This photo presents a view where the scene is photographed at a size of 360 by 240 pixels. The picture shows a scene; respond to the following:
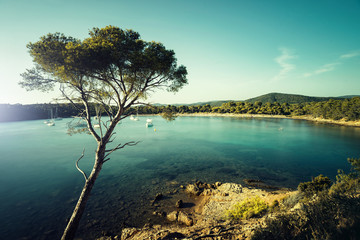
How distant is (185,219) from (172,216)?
1.02 m

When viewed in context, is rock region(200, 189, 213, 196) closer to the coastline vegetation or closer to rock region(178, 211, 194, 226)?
rock region(178, 211, 194, 226)

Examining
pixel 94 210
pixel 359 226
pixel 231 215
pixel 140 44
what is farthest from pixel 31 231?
pixel 359 226

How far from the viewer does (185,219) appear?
31.8 ft

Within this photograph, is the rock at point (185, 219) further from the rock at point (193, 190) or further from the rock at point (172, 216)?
the rock at point (193, 190)

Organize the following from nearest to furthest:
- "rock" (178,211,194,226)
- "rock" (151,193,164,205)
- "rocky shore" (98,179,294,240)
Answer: "rocky shore" (98,179,294,240) → "rock" (178,211,194,226) → "rock" (151,193,164,205)

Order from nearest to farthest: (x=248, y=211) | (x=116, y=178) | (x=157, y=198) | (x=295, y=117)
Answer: (x=248, y=211)
(x=157, y=198)
(x=116, y=178)
(x=295, y=117)

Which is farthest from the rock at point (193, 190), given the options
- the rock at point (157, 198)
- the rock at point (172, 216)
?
the rock at point (172, 216)

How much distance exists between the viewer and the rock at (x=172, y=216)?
10.0 meters

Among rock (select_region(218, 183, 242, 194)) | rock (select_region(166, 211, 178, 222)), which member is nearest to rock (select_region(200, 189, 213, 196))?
rock (select_region(218, 183, 242, 194))

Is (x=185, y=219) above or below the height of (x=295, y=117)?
below

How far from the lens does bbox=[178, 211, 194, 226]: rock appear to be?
936 cm

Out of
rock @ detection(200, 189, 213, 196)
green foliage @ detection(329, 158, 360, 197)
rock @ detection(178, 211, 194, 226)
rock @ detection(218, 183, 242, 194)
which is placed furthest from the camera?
rock @ detection(218, 183, 242, 194)

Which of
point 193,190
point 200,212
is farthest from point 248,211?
point 193,190

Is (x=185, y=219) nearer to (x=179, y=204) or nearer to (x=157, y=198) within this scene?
(x=179, y=204)
